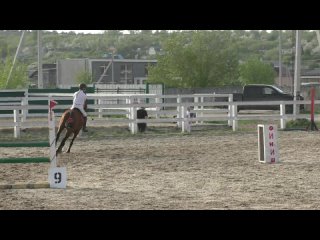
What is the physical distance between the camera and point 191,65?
237 feet

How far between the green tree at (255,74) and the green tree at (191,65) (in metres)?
9.07

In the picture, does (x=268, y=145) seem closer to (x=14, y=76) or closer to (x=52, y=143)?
(x=52, y=143)

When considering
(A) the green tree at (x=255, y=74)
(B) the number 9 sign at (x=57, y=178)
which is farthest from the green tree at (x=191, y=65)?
(B) the number 9 sign at (x=57, y=178)

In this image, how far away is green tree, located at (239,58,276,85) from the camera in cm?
8662

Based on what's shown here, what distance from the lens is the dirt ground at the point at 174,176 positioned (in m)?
10.6

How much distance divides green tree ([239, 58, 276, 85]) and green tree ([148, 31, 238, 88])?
9.07 meters

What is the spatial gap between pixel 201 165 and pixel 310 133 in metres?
10.3

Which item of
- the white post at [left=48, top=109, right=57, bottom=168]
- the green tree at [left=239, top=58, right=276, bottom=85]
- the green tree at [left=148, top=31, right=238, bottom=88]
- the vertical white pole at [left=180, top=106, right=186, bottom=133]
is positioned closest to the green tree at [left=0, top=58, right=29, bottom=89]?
the green tree at [left=148, top=31, right=238, bottom=88]

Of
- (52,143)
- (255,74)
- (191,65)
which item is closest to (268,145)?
(52,143)

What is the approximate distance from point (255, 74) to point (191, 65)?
17.1m

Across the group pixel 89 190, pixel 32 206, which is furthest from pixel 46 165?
pixel 32 206

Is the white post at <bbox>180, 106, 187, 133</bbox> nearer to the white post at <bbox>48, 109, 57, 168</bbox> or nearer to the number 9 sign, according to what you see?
the white post at <bbox>48, 109, 57, 168</bbox>

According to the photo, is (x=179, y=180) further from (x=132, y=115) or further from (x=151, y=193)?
(x=132, y=115)

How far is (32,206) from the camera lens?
1028 cm
